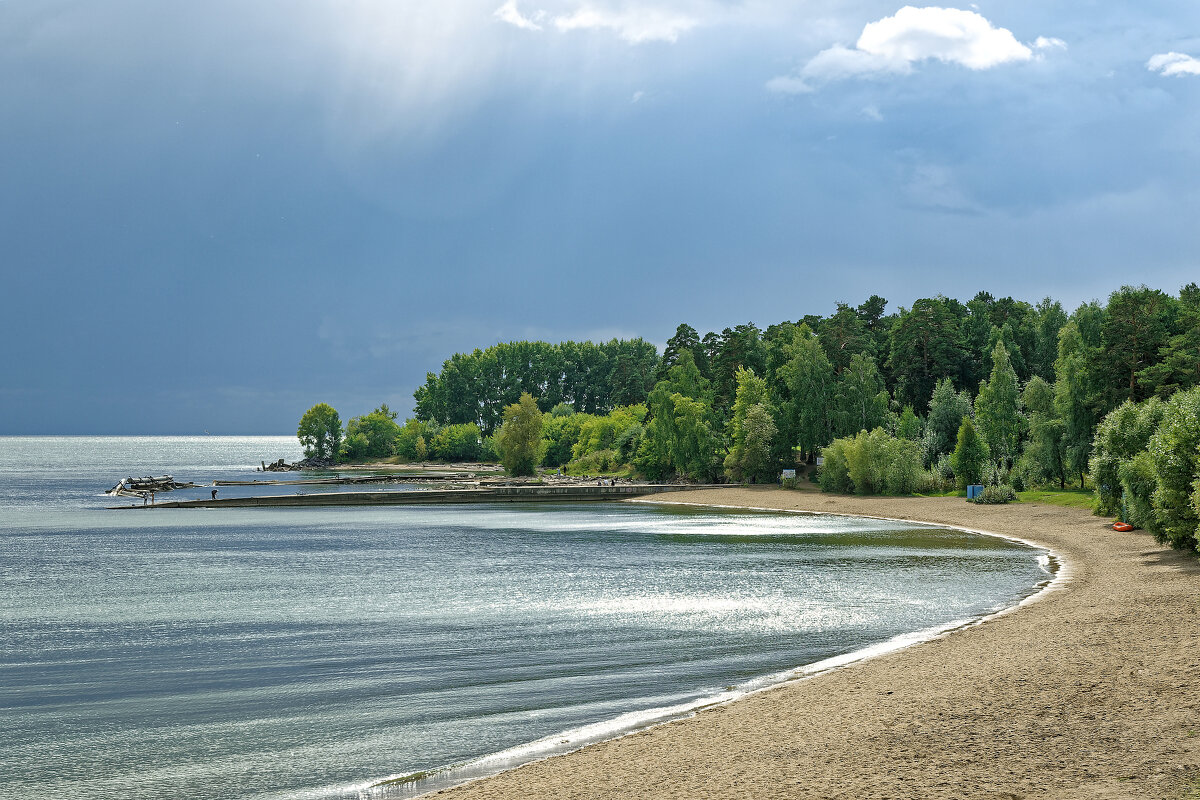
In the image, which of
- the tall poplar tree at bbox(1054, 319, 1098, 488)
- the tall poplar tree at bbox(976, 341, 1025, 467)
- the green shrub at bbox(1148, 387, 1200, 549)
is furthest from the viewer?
the tall poplar tree at bbox(976, 341, 1025, 467)

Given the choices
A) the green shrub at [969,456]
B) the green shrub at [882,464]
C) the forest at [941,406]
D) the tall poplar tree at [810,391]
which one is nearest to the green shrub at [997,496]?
the forest at [941,406]

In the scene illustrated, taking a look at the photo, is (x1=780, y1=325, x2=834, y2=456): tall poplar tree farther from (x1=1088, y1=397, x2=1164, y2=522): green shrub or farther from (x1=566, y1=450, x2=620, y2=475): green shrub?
(x1=1088, y1=397, x2=1164, y2=522): green shrub

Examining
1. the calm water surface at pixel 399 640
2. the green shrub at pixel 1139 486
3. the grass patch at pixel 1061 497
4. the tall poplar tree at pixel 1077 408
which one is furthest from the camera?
the tall poplar tree at pixel 1077 408

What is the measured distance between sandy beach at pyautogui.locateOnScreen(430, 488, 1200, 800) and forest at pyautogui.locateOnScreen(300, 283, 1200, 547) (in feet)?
40.2

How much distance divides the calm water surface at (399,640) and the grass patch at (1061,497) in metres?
13.1

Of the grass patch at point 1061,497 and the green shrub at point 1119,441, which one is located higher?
the green shrub at point 1119,441

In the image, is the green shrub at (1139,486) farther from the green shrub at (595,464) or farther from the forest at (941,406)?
the green shrub at (595,464)

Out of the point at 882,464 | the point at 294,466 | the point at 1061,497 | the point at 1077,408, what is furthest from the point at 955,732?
the point at 294,466

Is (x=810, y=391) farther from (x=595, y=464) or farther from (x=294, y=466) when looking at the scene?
(x=294, y=466)

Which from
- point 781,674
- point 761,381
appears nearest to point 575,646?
point 781,674

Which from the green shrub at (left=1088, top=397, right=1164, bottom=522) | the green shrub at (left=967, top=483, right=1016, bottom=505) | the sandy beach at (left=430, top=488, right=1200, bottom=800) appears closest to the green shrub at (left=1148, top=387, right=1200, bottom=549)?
the green shrub at (left=1088, top=397, right=1164, bottom=522)

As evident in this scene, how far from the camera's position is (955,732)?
12094mm

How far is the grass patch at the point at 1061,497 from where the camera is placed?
56172 millimetres

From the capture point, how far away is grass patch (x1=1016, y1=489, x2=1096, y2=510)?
184ft
